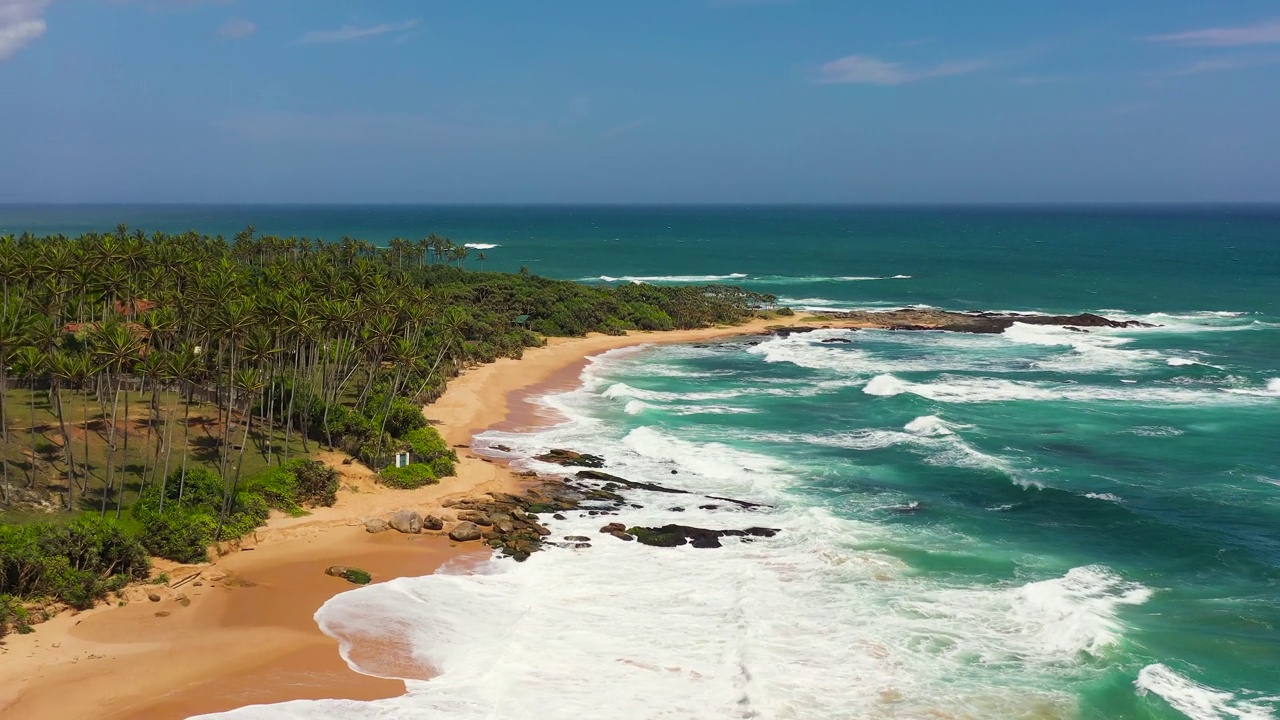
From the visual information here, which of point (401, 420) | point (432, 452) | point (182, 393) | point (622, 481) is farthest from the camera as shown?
point (182, 393)

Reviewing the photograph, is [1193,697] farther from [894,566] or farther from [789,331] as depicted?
[789,331]

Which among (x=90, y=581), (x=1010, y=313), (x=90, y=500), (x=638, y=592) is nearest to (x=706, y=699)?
(x=638, y=592)

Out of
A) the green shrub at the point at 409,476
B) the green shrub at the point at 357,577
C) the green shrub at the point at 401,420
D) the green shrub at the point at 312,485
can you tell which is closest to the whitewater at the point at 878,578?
the green shrub at the point at 357,577

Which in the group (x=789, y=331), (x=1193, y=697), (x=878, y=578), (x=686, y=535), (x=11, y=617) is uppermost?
(x=789, y=331)

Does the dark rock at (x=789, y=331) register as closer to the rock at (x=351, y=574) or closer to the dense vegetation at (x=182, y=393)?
the dense vegetation at (x=182, y=393)

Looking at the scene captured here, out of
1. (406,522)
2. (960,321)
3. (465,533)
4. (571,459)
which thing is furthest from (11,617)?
(960,321)

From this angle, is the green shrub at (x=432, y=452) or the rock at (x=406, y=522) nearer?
the rock at (x=406, y=522)

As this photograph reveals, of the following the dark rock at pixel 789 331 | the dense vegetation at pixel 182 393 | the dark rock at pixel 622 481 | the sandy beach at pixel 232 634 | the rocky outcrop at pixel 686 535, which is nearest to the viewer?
the sandy beach at pixel 232 634
